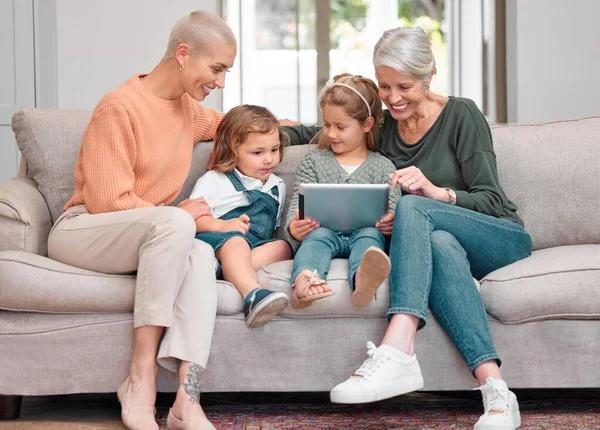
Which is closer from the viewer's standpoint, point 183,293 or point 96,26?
point 183,293

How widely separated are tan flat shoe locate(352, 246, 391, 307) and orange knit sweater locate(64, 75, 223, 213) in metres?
0.61

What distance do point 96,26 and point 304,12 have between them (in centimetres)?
121

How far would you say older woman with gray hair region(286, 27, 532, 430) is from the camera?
2.01 m

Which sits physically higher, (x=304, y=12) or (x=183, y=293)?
(x=304, y=12)

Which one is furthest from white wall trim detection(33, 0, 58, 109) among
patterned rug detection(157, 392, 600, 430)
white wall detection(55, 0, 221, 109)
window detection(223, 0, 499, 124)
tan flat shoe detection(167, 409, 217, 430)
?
tan flat shoe detection(167, 409, 217, 430)

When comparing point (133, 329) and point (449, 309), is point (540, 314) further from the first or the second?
point (133, 329)

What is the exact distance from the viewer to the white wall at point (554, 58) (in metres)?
4.96

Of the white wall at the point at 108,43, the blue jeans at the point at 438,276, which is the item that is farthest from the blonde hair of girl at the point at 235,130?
the white wall at the point at 108,43

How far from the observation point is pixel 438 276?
2104 millimetres

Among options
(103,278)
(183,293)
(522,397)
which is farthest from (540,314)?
(103,278)

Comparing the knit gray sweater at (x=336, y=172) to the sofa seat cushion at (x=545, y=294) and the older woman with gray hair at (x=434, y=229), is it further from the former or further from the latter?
the sofa seat cushion at (x=545, y=294)

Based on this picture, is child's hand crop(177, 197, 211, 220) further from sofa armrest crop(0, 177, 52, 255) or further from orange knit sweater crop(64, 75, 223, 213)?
sofa armrest crop(0, 177, 52, 255)

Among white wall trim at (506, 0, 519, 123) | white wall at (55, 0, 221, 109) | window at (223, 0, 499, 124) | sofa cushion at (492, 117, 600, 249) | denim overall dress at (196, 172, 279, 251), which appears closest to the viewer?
denim overall dress at (196, 172, 279, 251)

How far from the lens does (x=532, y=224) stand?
8.71ft
